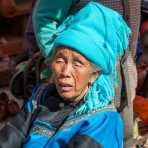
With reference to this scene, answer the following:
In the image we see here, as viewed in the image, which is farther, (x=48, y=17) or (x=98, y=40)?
(x=48, y=17)

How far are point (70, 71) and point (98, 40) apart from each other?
0.20 meters

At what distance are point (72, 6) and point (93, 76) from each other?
407 millimetres

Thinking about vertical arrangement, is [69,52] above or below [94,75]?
above

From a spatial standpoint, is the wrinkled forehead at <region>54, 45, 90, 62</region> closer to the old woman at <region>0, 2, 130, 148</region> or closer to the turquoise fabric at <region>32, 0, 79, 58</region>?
the old woman at <region>0, 2, 130, 148</region>

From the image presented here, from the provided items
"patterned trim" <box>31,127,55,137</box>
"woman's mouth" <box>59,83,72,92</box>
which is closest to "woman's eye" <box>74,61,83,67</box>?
"woman's mouth" <box>59,83,72,92</box>

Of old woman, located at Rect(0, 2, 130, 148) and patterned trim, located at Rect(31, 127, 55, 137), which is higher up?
old woman, located at Rect(0, 2, 130, 148)

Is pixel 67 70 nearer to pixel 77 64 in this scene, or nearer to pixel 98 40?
pixel 77 64

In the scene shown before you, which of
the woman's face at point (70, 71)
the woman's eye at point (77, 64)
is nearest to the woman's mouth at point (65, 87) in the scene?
the woman's face at point (70, 71)

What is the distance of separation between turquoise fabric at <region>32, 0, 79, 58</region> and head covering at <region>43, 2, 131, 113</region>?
0.35 feet

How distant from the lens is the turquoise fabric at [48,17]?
2.78m

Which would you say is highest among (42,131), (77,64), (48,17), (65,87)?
(48,17)

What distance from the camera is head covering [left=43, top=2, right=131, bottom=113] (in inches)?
99.7

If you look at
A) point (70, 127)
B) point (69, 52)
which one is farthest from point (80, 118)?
point (69, 52)

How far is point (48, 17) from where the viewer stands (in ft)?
9.21
